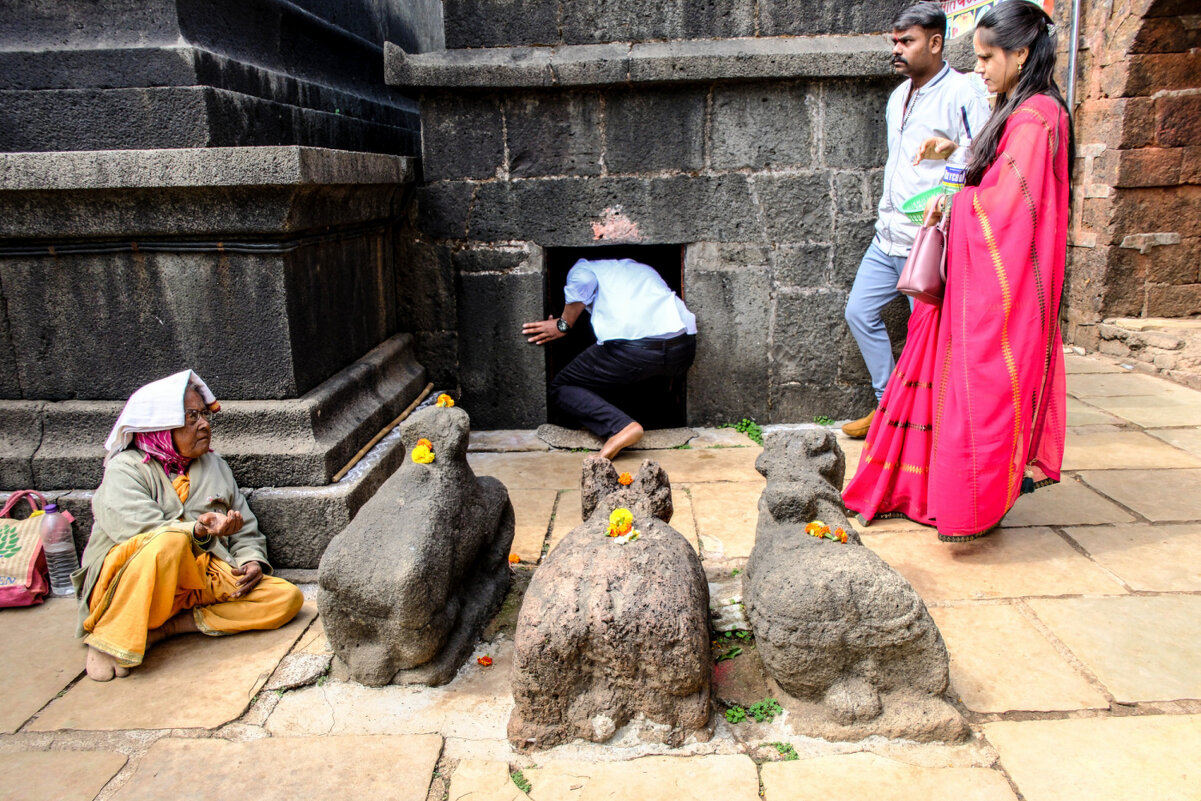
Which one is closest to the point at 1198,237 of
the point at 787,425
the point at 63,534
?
the point at 787,425

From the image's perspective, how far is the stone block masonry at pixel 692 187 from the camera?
14.6 ft

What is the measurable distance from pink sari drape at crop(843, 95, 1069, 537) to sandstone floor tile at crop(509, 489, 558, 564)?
64.7 inches

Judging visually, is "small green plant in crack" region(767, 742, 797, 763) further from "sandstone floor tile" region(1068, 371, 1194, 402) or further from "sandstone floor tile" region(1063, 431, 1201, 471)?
"sandstone floor tile" region(1068, 371, 1194, 402)

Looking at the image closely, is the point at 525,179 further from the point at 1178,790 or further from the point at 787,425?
the point at 1178,790

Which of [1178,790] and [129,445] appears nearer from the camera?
[1178,790]

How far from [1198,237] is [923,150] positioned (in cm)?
425

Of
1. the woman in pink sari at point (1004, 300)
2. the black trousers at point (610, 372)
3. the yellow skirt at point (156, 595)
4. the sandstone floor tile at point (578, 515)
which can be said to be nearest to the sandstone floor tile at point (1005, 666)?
the woman in pink sari at point (1004, 300)

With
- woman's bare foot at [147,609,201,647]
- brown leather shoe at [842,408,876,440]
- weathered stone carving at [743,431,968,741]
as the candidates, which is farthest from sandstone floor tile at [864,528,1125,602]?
woman's bare foot at [147,609,201,647]

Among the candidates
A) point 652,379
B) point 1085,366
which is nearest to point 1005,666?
point 652,379

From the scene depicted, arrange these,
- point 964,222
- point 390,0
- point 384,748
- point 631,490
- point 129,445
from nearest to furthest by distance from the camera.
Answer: point 384,748 < point 631,490 < point 129,445 < point 964,222 < point 390,0

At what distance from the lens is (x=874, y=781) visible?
2088mm

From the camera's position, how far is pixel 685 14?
14.9 feet

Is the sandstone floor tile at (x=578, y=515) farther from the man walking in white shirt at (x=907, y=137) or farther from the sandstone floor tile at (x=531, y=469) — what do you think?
the man walking in white shirt at (x=907, y=137)

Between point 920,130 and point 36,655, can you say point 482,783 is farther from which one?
point 920,130
